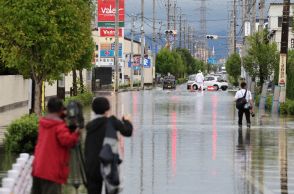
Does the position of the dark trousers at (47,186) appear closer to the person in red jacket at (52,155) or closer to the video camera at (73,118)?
the person in red jacket at (52,155)

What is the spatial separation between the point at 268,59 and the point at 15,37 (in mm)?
28264

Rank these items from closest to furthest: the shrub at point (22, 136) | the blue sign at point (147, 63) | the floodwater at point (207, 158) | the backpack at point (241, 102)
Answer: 1. the floodwater at point (207, 158)
2. the shrub at point (22, 136)
3. the backpack at point (241, 102)
4. the blue sign at point (147, 63)

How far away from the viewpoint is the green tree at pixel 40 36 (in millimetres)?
22922

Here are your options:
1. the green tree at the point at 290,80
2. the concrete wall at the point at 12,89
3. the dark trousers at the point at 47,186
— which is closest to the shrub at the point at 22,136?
the dark trousers at the point at 47,186

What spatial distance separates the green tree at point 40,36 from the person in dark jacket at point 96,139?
1253 cm

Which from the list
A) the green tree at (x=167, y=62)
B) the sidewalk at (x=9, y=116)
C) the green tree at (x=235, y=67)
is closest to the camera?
the sidewalk at (x=9, y=116)

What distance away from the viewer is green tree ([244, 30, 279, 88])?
159ft

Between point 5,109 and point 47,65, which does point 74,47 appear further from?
point 5,109

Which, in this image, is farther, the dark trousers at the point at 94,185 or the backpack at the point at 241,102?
the backpack at the point at 241,102

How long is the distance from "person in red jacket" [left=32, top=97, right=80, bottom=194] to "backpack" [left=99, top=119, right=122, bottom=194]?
1.35ft

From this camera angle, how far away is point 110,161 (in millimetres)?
10148

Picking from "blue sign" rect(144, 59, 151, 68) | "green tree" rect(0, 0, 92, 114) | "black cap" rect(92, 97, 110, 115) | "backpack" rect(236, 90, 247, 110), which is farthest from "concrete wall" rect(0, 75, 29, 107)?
"blue sign" rect(144, 59, 151, 68)

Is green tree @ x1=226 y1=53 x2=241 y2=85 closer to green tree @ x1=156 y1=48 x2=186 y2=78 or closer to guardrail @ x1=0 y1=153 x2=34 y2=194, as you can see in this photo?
green tree @ x1=156 y1=48 x2=186 y2=78

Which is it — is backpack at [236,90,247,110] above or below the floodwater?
above
